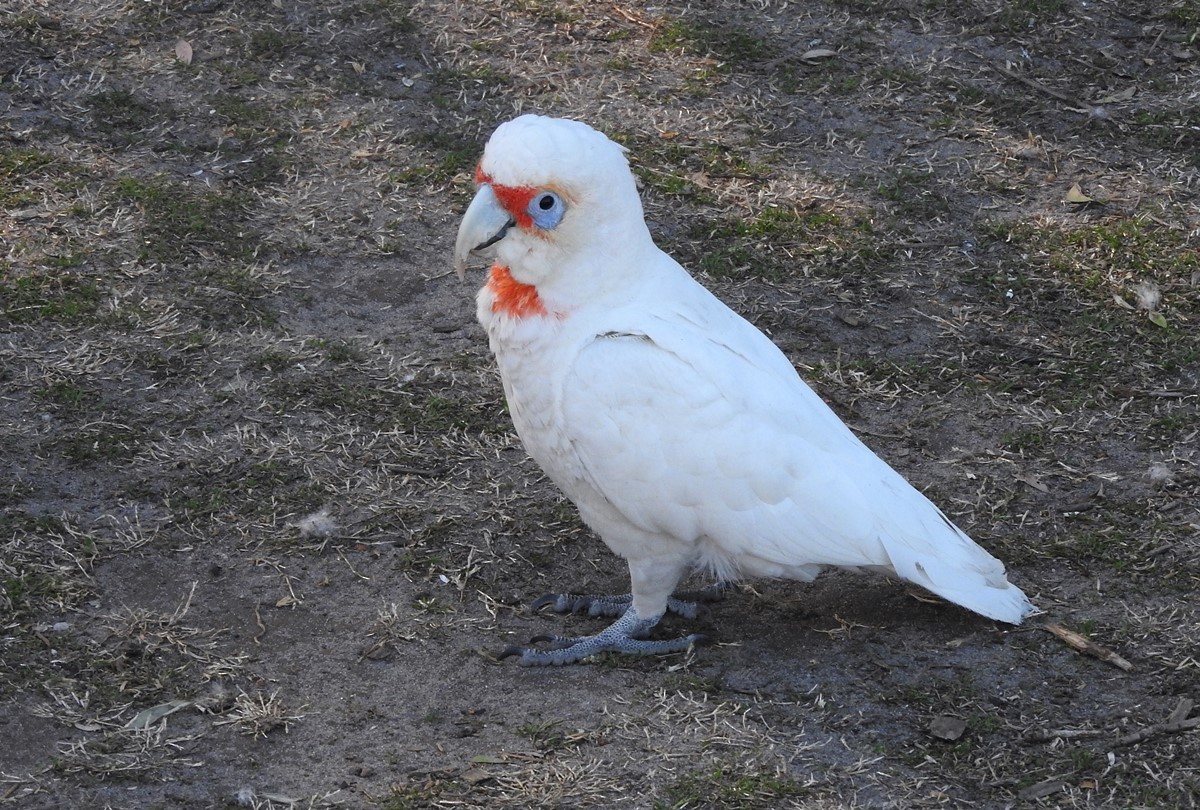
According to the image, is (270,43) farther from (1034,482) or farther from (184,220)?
(1034,482)

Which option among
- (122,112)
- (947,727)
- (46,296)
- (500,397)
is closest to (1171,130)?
(500,397)

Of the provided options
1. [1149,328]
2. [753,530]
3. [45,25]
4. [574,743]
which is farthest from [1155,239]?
[45,25]

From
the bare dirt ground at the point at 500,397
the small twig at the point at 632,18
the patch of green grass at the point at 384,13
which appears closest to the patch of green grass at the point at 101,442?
the bare dirt ground at the point at 500,397

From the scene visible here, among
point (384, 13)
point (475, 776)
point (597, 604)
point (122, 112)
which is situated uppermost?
point (384, 13)

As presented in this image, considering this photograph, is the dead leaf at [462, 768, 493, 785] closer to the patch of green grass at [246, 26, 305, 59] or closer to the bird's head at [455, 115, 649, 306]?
the bird's head at [455, 115, 649, 306]

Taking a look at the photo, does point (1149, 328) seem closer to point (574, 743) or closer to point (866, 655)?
point (866, 655)

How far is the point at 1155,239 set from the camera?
5301 mm

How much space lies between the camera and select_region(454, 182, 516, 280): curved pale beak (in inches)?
133

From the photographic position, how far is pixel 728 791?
3080 mm

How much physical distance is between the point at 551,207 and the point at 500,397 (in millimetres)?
1427

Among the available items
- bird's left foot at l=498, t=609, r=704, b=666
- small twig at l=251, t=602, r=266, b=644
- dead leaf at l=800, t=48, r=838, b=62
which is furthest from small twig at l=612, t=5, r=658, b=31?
small twig at l=251, t=602, r=266, b=644

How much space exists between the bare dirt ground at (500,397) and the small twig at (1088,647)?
16mm

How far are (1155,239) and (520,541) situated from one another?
3.00 m

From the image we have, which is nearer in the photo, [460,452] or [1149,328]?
[460,452]
